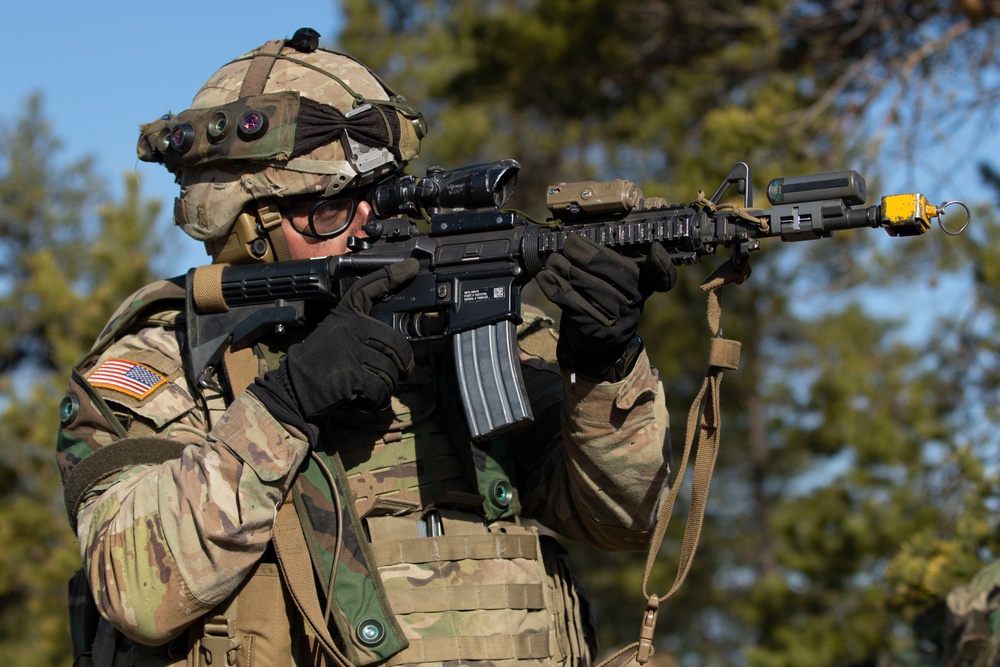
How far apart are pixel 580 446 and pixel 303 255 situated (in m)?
1.05

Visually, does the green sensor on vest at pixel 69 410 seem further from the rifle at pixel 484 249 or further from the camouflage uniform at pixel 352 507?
A: the rifle at pixel 484 249

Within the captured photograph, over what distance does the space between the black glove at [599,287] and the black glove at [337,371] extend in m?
0.45

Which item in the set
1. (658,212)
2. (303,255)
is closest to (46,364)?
(303,255)

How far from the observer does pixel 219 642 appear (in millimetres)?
3109

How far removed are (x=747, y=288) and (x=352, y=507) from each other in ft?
36.6

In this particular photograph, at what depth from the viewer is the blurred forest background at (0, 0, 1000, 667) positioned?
7.02 metres

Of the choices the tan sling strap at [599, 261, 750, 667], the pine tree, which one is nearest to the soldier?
the tan sling strap at [599, 261, 750, 667]

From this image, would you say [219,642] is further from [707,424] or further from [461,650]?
[707,424]

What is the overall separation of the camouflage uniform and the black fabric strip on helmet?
617 millimetres

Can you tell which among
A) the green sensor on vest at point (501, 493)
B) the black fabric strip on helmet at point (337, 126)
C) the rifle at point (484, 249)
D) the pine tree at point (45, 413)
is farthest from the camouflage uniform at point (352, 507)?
the pine tree at point (45, 413)

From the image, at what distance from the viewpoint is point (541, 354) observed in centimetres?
375

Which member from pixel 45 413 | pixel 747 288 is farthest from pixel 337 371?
pixel 747 288

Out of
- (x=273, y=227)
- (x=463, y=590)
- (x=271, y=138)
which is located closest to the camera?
(x=463, y=590)

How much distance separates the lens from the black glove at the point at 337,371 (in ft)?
9.93
